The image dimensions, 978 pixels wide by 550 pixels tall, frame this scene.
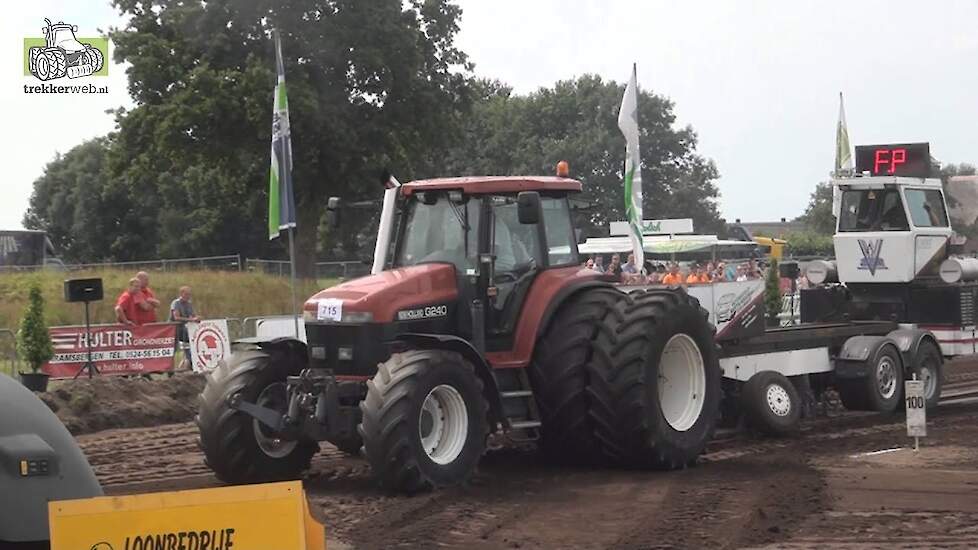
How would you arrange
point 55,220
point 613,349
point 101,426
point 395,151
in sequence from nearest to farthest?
point 613,349 < point 101,426 < point 395,151 < point 55,220

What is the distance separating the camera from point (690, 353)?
1179 cm

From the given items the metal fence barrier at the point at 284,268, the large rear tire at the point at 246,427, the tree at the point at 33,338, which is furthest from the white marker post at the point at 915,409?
the metal fence barrier at the point at 284,268

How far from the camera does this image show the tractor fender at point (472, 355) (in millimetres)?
10047

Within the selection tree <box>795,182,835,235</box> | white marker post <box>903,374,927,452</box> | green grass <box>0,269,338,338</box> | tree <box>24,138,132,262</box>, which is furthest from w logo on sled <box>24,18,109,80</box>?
tree <box>795,182,835,235</box>

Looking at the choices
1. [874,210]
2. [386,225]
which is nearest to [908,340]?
[874,210]

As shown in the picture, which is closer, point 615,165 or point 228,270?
point 228,270

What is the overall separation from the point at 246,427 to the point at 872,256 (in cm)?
917

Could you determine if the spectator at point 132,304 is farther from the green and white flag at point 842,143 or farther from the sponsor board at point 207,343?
the green and white flag at point 842,143

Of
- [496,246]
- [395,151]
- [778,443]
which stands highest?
[395,151]

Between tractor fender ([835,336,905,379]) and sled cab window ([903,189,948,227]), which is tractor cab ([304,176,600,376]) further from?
sled cab window ([903,189,948,227])

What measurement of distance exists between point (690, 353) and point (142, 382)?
7.94 metres

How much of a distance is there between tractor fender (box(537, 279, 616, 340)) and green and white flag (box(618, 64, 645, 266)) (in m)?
7.85

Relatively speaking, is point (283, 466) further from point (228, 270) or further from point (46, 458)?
point (228, 270)

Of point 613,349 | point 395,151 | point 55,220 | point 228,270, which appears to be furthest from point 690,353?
point 55,220
